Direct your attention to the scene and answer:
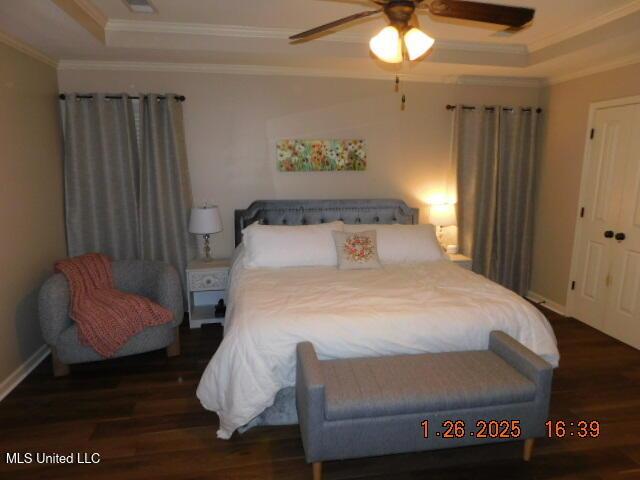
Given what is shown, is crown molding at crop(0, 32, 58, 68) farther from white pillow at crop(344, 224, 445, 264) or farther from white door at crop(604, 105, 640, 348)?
white door at crop(604, 105, 640, 348)

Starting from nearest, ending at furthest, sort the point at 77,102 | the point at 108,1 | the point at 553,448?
the point at 553,448, the point at 108,1, the point at 77,102

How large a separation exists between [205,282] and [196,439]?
1.61 m

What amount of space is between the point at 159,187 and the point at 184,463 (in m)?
2.45

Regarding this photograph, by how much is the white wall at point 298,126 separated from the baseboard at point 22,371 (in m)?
1.64

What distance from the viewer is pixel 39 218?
319 centimetres

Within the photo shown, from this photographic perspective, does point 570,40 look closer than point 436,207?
Yes

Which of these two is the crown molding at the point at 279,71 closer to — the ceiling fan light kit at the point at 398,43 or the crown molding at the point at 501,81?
the crown molding at the point at 501,81

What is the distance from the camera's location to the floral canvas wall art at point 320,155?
3967 millimetres

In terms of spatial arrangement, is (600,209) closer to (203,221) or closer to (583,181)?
(583,181)

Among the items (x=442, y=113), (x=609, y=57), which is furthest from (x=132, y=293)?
(x=609, y=57)

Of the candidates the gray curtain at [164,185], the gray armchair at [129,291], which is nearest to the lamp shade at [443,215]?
the gray curtain at [164,185]

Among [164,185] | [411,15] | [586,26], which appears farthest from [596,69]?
[164,185]

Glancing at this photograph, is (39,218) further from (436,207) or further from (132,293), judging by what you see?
(436,207)

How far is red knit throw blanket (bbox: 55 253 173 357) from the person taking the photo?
2.76 meters
